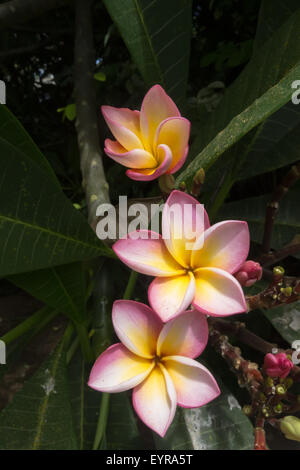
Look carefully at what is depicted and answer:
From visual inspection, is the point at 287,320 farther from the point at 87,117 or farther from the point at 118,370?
the point at 87,117

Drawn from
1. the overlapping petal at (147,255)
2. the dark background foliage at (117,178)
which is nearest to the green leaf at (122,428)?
the dark background foliage at (117,178)

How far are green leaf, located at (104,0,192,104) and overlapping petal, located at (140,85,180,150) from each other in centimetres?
22

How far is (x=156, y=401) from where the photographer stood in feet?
1.42

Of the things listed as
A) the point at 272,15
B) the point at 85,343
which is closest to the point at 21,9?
the point at 272,15

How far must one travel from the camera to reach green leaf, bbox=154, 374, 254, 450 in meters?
0.64

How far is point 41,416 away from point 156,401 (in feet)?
1.39

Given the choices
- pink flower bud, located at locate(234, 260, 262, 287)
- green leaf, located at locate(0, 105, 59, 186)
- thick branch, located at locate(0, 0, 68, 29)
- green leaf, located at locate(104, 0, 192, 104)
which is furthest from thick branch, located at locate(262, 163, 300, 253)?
thick branch, located at locate(0, 0, 68, 29)

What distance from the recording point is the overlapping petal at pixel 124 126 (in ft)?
1.65

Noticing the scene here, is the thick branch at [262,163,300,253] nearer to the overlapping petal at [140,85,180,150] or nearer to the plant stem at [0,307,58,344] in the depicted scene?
the overlapping petal at [140,85,180,150]
